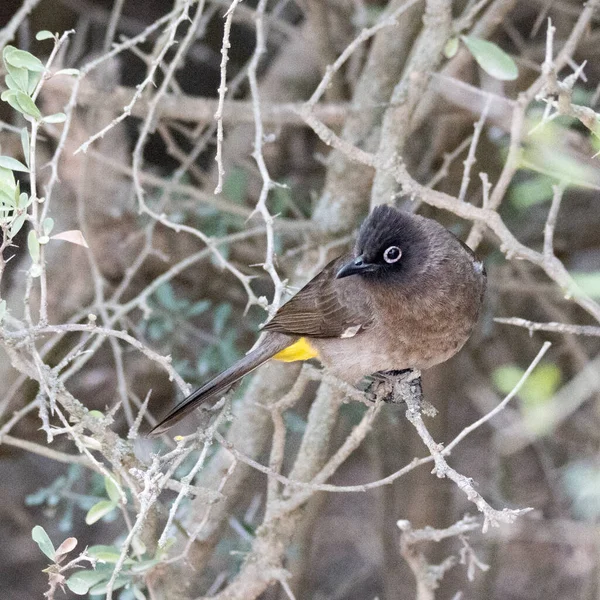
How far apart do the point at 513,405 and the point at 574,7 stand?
2702mm

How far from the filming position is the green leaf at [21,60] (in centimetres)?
242

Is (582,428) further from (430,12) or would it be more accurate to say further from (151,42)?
(151,42)

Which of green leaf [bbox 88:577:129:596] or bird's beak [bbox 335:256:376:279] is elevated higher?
bird's beak [bbox 335:256:376:279]

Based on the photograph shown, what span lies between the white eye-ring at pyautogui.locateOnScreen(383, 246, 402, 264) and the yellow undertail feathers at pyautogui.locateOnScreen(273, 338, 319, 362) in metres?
0.53

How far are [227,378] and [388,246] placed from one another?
0.75 meters

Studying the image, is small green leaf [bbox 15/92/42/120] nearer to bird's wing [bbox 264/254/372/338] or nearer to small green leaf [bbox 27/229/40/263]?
small green leaf [bbox 27/229/40/263]

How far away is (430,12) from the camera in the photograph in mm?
3578

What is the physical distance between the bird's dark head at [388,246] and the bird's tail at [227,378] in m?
0.42

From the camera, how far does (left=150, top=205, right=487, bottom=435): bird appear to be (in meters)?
3.43

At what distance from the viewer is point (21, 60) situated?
8.01ft

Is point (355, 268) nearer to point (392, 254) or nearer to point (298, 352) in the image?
point (392, 254)

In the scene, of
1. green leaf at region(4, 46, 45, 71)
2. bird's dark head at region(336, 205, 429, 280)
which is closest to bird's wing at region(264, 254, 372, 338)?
→ bird's dark head at region(336, 205, 429, 280)

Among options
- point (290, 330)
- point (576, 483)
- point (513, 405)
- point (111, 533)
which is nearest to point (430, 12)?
point (290, 330)

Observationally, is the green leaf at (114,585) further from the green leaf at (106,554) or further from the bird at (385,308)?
the bird at (385,308)
